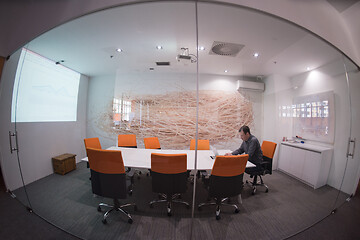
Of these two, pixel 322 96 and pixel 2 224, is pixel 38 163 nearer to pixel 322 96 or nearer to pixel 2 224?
pixel 2 224

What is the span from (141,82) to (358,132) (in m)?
4.00

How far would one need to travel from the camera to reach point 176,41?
160 centimetres

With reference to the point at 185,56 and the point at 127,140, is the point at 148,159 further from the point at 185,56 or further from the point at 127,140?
the point at 185,56

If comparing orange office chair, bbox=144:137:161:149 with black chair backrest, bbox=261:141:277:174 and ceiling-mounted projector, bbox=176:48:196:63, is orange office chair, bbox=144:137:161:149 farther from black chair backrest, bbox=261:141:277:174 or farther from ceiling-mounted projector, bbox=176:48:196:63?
black chair backrest, bbox=261:141:277:174

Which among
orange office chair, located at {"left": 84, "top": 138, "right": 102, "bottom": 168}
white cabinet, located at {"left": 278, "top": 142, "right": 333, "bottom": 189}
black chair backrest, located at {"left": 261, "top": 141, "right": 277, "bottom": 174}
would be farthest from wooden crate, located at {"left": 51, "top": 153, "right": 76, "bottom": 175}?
white cabinet, located at {"left": 278, "top": 142, "right": 333, "bottom": 189}

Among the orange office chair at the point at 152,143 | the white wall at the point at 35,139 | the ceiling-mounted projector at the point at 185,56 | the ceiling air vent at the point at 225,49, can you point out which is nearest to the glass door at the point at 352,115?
the ceiling air vent at the point at 225,49

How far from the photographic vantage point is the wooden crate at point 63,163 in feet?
6.35

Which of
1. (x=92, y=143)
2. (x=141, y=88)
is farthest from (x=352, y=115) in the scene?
(x=92, y=143)

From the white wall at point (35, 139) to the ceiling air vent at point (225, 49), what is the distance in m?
2.36

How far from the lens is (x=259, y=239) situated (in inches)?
46.7

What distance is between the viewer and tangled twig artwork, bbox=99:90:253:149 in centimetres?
182

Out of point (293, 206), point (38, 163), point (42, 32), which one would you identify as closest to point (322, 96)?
point (293, 206)

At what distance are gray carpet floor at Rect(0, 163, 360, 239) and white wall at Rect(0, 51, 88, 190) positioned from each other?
0.87ft

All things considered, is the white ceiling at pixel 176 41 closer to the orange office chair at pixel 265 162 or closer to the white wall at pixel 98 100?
the white wall at pixel 98 100
